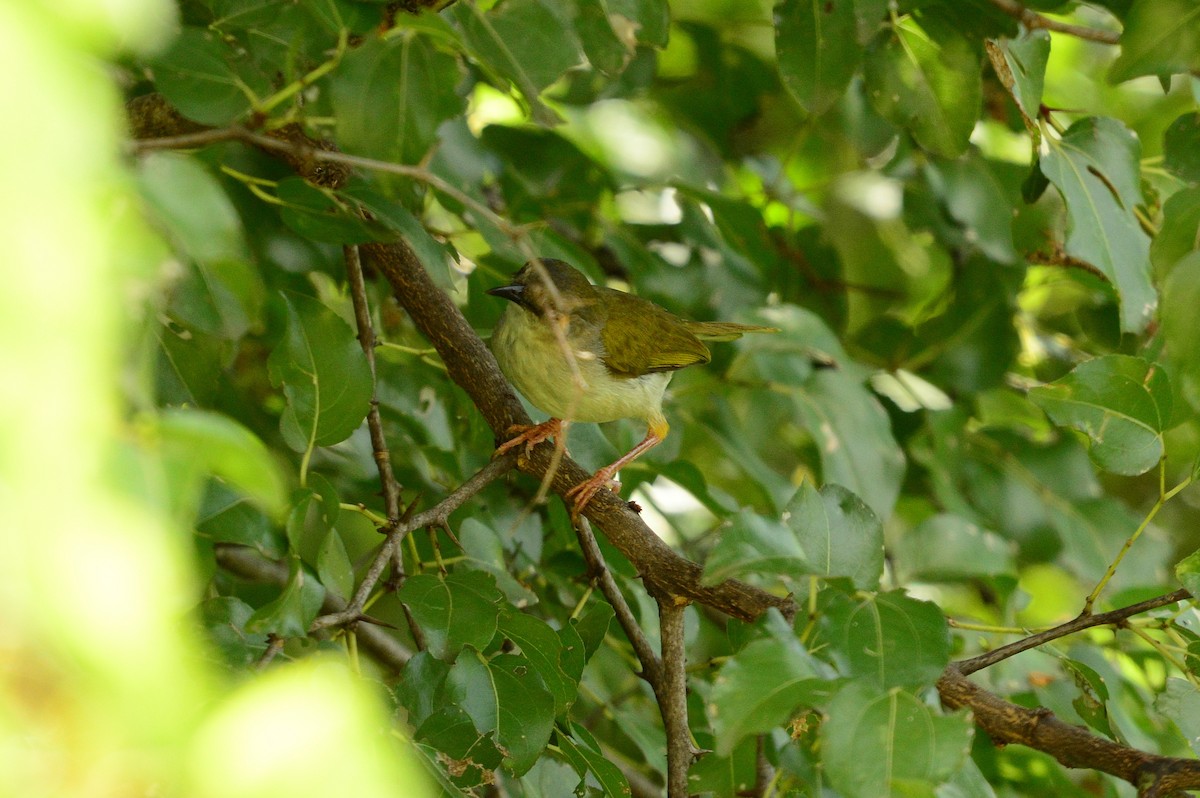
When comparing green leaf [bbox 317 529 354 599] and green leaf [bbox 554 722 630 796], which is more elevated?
green leaf [bbox 317 529 354 599]

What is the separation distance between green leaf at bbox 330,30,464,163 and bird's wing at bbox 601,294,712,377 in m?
1.95

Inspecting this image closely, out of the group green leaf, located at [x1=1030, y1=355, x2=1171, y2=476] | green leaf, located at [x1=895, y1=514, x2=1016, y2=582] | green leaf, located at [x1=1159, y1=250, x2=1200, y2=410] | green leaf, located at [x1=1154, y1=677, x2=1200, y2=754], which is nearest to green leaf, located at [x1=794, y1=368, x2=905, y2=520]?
green leaf, located at [x1=895, y1=514, x2=1016, y2=582]

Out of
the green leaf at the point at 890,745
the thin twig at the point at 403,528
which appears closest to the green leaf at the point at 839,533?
the green leaf at the point at 890,745

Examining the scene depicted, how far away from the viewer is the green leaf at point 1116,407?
6.93 feet

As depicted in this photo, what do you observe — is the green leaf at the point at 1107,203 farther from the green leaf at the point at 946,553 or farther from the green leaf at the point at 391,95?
the green leaf at the point at 391,95

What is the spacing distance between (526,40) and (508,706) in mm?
1227

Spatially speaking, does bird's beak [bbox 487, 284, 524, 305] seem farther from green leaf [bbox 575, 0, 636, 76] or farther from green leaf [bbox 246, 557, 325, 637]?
green leaf [bbox 246, 557, 325, 637]

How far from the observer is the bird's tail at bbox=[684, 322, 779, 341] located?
378 centimetres

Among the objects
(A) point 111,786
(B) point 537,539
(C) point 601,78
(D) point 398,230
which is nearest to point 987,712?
(B) point 537,539

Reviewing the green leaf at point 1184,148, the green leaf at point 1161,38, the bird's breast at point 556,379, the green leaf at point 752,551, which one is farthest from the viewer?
the bird's breast at point 556,379

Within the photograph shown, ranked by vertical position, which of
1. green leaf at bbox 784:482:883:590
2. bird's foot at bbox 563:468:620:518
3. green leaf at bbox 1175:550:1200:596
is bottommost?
bird's foot at bbox 563:468:620:518

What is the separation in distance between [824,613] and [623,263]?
2290 mm

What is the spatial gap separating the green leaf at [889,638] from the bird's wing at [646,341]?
81.2 inches

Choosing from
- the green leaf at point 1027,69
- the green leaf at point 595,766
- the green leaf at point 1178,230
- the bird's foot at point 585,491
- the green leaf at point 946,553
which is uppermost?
the green leaf at point 1027,69
